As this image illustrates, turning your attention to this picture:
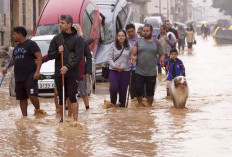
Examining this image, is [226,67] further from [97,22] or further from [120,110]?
[120,110]

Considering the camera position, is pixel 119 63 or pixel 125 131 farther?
pixel 119 63

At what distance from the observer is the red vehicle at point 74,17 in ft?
64.0

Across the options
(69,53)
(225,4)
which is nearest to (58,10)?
(69,53)

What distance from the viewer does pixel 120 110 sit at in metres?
12.2

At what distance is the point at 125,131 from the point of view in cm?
966

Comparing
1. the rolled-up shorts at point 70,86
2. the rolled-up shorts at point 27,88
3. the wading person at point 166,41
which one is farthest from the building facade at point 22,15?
the rolled-up shorts at point 70,86

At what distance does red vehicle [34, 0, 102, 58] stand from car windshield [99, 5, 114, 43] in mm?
608

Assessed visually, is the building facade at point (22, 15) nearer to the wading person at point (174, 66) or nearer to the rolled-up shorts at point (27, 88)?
the wading person at point (174, 66)

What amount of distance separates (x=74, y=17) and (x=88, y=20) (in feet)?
2.72

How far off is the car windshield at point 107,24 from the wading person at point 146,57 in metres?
9.40

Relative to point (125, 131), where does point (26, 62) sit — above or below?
above

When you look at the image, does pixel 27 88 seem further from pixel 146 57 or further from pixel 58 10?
pixel 58 10

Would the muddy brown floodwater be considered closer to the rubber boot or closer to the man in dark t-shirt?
the rubber boot

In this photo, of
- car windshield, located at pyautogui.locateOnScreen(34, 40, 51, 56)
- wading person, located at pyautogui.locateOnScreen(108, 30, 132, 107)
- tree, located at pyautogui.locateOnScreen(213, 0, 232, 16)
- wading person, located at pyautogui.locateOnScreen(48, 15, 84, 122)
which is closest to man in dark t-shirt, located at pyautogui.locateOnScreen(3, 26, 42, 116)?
wading person, located at pyautogui.locateOnScreen(48, 15, 84, 122)
